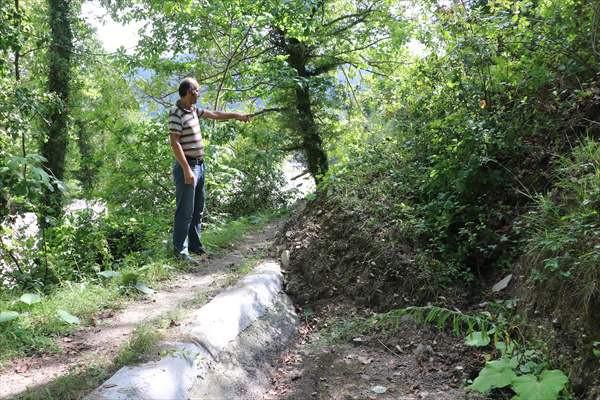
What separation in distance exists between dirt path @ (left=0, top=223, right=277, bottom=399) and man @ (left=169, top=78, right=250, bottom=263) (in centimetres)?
56

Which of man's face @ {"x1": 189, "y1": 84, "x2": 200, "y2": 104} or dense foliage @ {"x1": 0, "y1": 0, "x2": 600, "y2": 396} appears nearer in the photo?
dense foliage @ {"x1": 0, "y1": 0, "x2": 600, "y2": 396}

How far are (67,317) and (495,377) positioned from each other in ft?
11.0

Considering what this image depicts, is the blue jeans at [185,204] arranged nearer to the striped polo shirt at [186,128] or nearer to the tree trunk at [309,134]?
the striped polo shirt at [186,128]

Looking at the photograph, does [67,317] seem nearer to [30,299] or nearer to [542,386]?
[30,299]

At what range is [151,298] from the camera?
477 centimetres

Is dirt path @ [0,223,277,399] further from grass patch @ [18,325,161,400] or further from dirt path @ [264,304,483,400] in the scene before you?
dirt path @ [264,304,483,400]

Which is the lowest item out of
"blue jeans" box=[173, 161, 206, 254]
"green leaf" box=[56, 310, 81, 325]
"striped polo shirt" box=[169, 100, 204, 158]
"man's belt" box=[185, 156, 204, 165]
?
"green leaf" box=[56, 310, 81, 325]

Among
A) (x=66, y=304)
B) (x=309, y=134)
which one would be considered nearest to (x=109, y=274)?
(x=66, y=304)

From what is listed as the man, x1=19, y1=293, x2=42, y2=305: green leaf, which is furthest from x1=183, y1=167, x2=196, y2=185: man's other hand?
x1=19, y1=293, x2=42, y2=305: green leaf

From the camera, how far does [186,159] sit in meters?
5.60

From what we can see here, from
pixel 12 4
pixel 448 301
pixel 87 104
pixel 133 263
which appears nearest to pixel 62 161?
pixel 87 104

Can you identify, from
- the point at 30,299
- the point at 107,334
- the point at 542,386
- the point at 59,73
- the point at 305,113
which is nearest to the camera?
the point at 542,386

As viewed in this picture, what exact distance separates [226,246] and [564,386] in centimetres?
517

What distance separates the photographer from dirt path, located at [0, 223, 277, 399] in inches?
124
